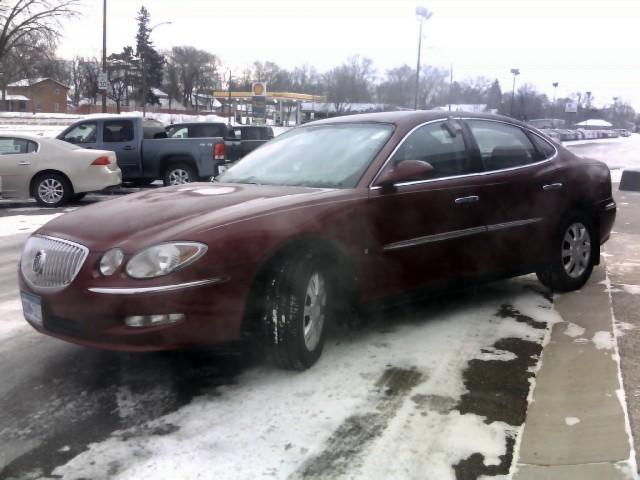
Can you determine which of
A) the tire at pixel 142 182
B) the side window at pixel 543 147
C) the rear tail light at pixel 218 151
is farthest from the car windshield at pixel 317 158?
the tire at pixel 142 182

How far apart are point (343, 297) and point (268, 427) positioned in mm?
1063

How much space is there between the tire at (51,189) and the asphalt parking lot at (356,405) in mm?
7384

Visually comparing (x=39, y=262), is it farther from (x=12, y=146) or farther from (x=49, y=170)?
(x=12, y=146)

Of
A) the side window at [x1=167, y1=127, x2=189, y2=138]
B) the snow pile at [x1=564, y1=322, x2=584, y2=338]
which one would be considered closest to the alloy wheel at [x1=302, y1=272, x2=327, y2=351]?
the snow pile at [x1=564, y1=322, x2=584, y2=338]

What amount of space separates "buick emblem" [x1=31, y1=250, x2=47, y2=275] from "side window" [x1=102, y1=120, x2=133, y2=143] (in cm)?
1087

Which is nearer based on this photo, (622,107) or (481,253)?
(481,253)

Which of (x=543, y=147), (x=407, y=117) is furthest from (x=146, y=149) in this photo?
(x=407, y=117)

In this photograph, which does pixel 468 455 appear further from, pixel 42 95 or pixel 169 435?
pixel 42 95

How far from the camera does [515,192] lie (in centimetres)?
479

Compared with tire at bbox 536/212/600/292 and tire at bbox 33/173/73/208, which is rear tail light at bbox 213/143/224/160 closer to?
tire at bbox 33/173/73/208

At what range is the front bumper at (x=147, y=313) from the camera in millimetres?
3080

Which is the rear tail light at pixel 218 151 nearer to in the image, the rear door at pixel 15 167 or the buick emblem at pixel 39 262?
the rear door at pixel 15 167

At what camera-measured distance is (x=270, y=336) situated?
3.38m

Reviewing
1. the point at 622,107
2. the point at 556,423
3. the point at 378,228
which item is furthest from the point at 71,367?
the point at 622,107
